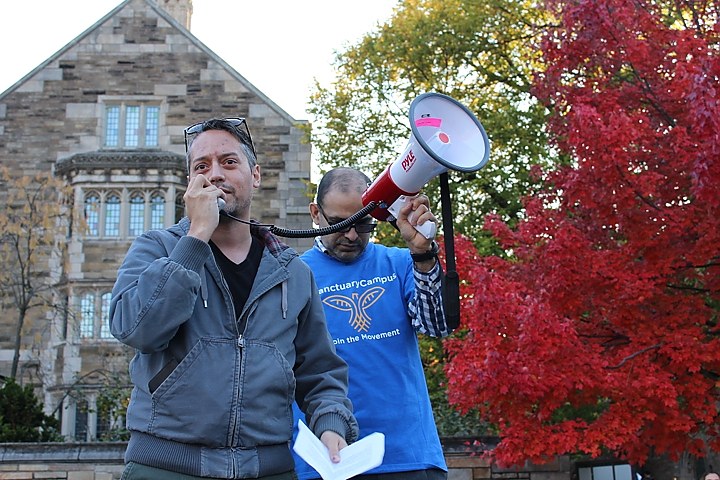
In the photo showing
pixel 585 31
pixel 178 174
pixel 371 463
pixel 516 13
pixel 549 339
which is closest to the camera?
pixel 371 463

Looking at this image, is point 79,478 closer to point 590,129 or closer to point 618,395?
point 618,395

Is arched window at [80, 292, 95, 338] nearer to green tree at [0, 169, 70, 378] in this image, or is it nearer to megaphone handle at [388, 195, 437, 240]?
green tree at [0, 169, 70, 378]

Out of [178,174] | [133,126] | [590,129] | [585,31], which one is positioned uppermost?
[133,126]

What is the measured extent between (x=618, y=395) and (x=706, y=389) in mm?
799

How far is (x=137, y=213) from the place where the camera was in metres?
19.5

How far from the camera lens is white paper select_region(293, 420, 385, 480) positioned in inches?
97.5

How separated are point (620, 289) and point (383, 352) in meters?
5.58

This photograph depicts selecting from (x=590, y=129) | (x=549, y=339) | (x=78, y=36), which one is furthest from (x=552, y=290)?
(x=78, y=36)

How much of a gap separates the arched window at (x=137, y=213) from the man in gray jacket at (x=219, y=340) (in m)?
17.1

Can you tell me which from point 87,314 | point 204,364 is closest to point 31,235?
point 87,314

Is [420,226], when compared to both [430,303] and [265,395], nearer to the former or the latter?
[430,303]

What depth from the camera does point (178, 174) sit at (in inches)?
778

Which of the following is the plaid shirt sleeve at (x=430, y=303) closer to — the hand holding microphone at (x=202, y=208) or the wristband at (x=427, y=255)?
the wristband at (x=427, y=255)

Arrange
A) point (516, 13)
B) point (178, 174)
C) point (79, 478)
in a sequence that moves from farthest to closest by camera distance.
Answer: point (178, 174) < point (516, 13) < point (79, 478)
